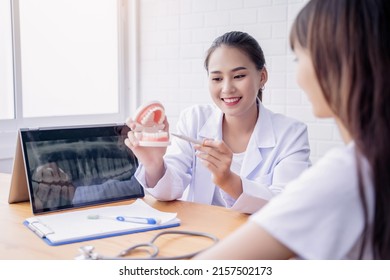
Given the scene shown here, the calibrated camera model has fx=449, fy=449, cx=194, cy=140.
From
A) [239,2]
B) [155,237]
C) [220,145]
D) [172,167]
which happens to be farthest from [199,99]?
[155,237]

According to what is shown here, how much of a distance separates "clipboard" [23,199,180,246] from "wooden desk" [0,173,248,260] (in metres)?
0.02

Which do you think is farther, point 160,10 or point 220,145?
point 160,10

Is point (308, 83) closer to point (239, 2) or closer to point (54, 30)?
point (239, 2)

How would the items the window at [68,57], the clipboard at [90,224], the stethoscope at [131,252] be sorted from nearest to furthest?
the stethoscope at [131,252], the clipboard at [90,224], the window at [68,57]

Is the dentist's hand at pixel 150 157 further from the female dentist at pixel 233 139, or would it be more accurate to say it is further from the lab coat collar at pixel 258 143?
the lab coat collar at pixel 258 143

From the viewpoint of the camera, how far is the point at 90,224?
1.14 meters

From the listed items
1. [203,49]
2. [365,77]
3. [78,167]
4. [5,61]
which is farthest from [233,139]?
[5,61]

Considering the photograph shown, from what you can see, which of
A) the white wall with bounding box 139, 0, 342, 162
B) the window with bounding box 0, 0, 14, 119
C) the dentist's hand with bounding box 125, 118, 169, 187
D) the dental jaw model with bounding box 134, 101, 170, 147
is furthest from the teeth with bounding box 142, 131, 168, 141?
the window with bounding box 0, 0, 14, 119

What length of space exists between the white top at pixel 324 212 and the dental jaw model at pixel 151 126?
63 centimetres

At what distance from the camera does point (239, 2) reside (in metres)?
2.75

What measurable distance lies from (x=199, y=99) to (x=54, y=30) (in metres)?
1.02

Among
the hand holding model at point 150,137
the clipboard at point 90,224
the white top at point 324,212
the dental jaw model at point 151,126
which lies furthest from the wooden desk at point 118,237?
the white top at point 324,212

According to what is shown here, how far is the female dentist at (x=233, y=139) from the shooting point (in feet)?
4.76

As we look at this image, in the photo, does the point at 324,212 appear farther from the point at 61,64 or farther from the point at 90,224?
the point at 61,64
